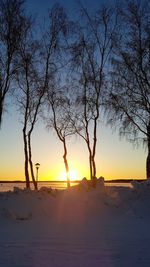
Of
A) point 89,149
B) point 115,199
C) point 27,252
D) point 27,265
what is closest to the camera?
point 27,265

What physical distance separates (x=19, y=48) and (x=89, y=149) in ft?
23.6

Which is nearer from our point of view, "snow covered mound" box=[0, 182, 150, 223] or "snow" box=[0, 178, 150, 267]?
"snow" box=[0, 178, 150, 267]

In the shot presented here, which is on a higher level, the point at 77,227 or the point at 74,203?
the point at 74,203

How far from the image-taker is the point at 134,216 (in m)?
19.9

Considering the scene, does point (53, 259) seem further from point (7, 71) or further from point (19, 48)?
point (19, 48)

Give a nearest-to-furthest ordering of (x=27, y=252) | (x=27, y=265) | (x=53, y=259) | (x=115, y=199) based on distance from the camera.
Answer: (x=27, y=265)
(x=53, y=259)
(x=27, y=252)
(x=115, y=199)

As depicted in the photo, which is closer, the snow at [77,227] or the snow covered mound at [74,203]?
the snow at [77,227]

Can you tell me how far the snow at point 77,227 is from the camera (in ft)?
37.0

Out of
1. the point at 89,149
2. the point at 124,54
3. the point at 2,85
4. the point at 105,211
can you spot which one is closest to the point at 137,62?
the point at 124,54

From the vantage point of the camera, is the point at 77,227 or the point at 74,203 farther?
the point at 74,203

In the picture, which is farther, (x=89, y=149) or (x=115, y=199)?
(x=89, y=149)

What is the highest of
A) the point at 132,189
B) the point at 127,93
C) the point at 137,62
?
the point at 137,62

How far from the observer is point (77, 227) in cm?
1705

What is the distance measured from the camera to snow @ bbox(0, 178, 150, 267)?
11.3 m
